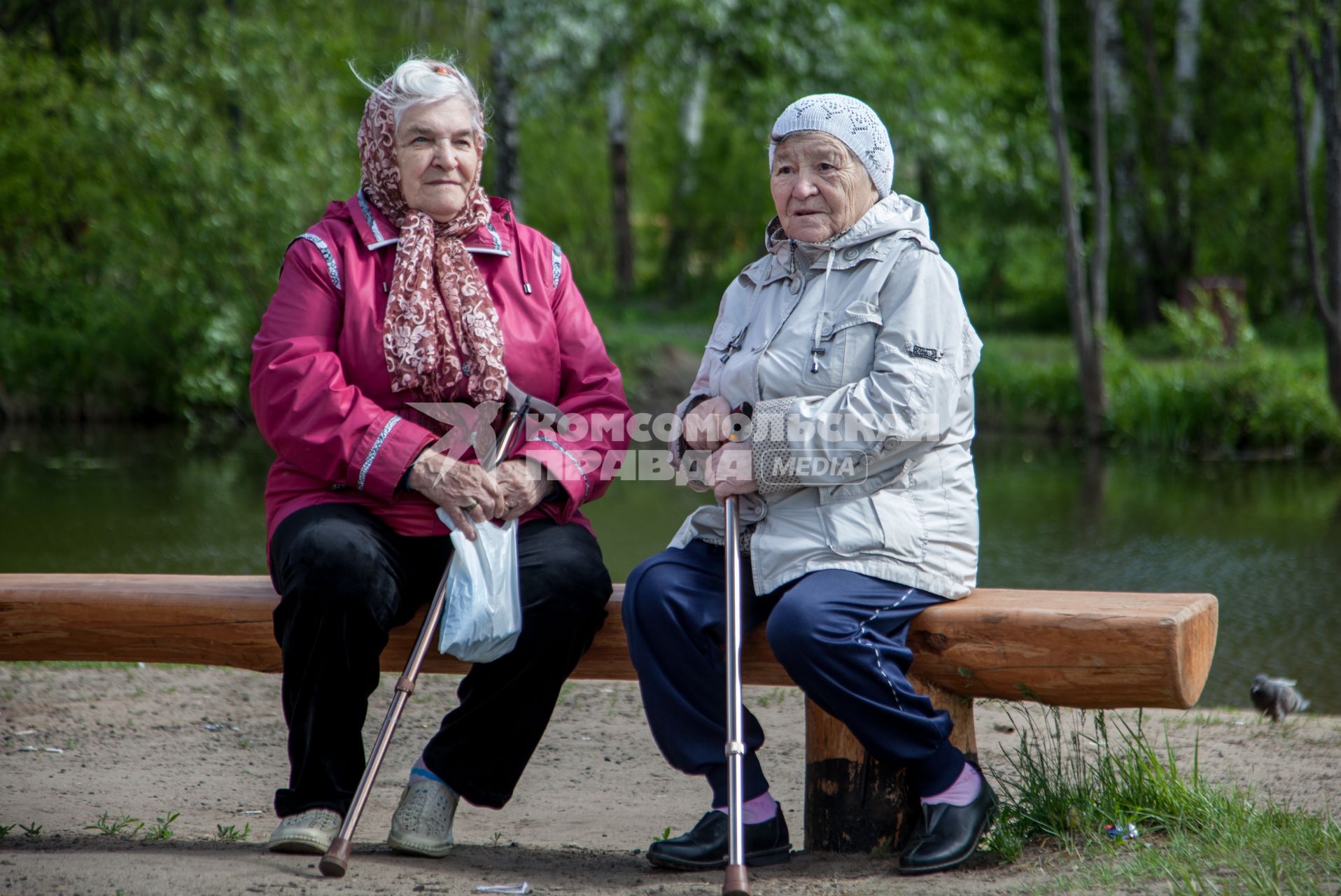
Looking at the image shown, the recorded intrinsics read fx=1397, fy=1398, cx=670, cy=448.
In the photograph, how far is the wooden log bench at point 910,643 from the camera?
2.73 meters

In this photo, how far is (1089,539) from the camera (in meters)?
8.26

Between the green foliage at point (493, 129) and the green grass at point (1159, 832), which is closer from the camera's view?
the green grass at point (1159, 832)

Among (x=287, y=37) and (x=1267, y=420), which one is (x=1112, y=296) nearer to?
(x=1267, y=420)

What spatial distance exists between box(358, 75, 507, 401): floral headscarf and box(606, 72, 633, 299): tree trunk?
1973cm

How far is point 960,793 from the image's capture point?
2.78m

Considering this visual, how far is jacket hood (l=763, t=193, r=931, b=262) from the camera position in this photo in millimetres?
2955

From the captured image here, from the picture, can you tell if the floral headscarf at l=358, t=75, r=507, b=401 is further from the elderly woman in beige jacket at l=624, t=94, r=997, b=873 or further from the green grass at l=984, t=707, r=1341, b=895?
the green grass at l=984, t=707, r=1341, b=895

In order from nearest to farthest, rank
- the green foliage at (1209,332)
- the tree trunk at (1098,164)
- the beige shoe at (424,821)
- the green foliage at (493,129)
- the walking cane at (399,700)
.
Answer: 1. the walking cane at (399,700)
2. the beige shoe at (424,821)
3. the green foliage at (1209,332)
4. the tree trunk at (1098,164)
5. the green foliage at (493,129)

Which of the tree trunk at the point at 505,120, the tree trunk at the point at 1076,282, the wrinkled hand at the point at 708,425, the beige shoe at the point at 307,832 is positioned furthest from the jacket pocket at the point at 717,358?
the tree trunk at the point at 505,120

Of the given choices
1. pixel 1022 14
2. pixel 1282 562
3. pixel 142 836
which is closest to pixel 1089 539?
pixel 1282 562

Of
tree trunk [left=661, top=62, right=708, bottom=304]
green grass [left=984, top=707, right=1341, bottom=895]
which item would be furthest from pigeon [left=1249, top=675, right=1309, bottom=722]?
tree trunk [left=661, top=62, right=708, bottom=304]

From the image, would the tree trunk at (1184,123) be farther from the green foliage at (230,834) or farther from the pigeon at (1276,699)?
the green foliage at (230,834)

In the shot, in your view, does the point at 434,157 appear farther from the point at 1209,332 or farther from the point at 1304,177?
the point at 1304,177

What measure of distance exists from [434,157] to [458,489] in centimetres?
79
